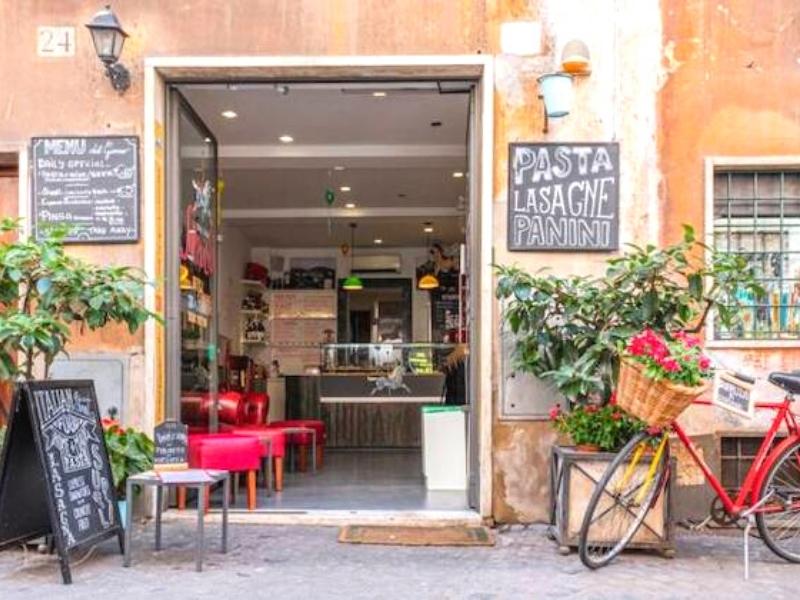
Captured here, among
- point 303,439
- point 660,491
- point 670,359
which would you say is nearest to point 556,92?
point 670,359

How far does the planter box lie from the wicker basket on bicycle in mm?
491

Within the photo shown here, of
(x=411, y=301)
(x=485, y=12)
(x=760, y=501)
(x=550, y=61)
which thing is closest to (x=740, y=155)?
(x=550, y=61)

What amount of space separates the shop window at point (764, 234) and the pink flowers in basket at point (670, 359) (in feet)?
5.18

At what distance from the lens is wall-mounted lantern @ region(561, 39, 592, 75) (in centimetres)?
589

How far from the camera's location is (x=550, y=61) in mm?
6102

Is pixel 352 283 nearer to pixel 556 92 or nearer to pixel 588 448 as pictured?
pixel 556 92

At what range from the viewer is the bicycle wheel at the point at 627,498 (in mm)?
5016

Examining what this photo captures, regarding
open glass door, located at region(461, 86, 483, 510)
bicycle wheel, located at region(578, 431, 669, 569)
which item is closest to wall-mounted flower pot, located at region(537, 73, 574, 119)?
open glass door, located at region(461, 86, 483, 510)

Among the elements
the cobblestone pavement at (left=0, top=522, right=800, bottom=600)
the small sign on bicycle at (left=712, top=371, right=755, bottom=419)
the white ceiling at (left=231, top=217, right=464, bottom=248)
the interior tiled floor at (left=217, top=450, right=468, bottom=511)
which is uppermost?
the white ceiling at (left=231, top=217, right=464, bottom=248)

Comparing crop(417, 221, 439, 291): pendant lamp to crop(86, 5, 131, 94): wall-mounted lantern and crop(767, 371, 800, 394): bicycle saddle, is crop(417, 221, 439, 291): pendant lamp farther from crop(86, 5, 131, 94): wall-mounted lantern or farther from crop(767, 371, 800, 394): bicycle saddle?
crop(767, 371, 800, 394): bicycle saddle

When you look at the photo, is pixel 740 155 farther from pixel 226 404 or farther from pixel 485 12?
pixel 226 404

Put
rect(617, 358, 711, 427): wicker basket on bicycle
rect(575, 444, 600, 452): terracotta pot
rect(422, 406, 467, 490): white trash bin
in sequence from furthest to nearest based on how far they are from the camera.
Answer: rect(422, 406, 467, 490): white trash bin → rect(575, 444, 600, 452): terracotta pot → rect(617, 358, 711, 427): wicker basket on bicycle

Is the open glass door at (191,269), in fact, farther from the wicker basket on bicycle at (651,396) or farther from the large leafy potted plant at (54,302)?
the wicker basket on bicycle at (651,396)

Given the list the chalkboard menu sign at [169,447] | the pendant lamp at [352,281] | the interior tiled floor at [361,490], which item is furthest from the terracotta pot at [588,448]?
the pendant lamp at [352,281]
